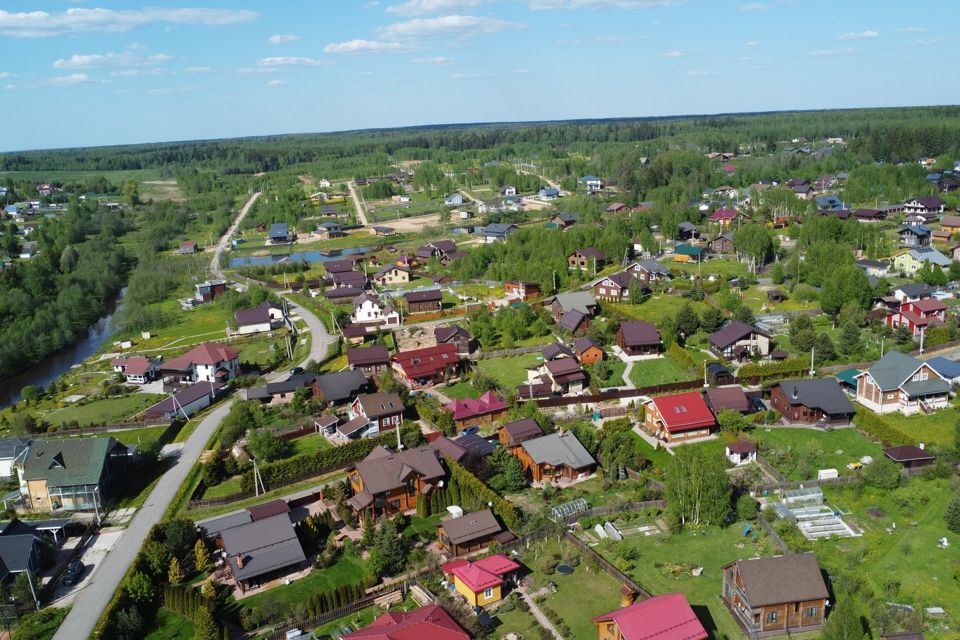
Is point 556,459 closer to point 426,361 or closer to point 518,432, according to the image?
point 518,432

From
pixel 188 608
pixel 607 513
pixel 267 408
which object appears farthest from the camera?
pixel 267 408

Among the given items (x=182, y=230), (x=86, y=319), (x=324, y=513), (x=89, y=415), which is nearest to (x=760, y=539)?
(x=324, y=513)

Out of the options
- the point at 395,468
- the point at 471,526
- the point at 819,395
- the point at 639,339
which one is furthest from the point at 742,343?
the point at 471,526

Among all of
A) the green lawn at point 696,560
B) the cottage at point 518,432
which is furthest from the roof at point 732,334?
the green lawn at point 696,560

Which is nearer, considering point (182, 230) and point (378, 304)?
point (378, 304)

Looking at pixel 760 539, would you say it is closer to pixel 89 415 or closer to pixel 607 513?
pixel 607 513

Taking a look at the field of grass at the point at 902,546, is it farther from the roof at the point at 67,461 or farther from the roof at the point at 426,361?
the roof at the point at 67,461

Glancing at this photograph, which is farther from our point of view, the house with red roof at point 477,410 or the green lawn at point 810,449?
the house with red roof at point 477,410

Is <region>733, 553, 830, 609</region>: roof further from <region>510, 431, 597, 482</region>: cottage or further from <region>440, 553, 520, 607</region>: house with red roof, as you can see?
<region>510, 431, 597, 482</region>: cottage
